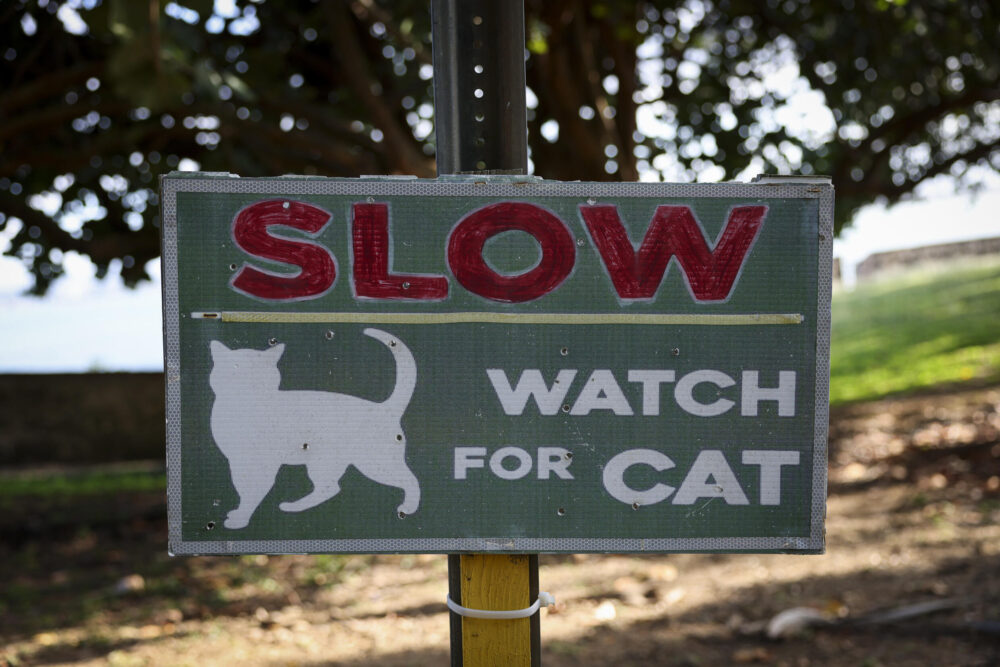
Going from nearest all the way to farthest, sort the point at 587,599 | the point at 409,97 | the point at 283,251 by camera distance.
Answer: the point at 283,251
the point at 587,599
the point at 409,97

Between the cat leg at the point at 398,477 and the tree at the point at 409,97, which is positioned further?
the tree at the point at 409,97

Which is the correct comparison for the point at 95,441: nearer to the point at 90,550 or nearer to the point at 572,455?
the point at 90,550

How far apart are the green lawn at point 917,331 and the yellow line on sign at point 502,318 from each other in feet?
33.6

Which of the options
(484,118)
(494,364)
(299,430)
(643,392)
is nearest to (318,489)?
(299,430)

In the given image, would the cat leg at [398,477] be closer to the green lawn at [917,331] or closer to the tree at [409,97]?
the tree at [409,97]

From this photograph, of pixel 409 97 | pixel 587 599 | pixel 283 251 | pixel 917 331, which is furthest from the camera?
pixel 917 331

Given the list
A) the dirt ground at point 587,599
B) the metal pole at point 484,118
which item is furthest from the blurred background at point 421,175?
the metal pole at point 484,118

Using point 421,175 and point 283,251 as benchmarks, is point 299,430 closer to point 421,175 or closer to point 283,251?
point 283,251

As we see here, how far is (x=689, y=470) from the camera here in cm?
168

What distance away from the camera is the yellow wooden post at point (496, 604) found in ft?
5.67

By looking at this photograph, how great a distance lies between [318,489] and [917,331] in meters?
16.4

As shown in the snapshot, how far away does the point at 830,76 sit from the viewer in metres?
7.80

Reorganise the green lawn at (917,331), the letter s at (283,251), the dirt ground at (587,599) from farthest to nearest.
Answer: the green lawn at (917,331), the dirt ground at (587,599), the letter s at (283,251)

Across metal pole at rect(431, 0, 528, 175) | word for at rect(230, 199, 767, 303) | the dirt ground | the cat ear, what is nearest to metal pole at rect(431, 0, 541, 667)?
metal pole at rect(431, 0, 528, 175)
